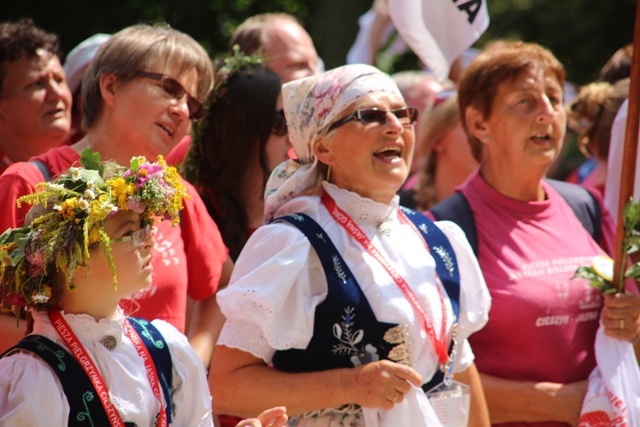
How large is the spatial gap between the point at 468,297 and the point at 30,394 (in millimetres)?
1660

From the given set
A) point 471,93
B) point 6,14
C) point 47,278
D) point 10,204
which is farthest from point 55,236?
point 6,14

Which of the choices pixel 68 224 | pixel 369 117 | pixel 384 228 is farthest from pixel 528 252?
pixel 68 224

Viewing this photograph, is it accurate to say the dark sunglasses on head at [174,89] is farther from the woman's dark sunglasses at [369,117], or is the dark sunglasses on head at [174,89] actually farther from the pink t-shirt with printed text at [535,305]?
the pink t-shirt with printed text at [535,305]

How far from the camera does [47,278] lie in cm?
294

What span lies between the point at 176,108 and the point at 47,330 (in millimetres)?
1240

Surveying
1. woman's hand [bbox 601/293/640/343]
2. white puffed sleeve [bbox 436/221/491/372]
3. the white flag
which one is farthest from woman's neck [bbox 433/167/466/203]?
white puffed sleeve [bbox 436/221/491/372]

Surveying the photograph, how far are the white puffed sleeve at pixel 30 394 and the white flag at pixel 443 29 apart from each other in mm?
2720

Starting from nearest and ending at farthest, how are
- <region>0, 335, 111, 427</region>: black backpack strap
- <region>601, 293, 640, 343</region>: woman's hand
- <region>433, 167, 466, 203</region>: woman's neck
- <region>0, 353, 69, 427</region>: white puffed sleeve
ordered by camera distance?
<region>0, 353, 69, 427</region>: white puffed sleeve < <region>0, 335, 111, 427</region>: black backpack strap < <region>601, 293, 640, 343</region>: woman's hand < <region>433, 167, 466, 203</region>: woman's neck

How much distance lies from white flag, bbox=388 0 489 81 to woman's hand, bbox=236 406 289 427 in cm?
238

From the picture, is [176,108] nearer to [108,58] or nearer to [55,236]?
[108,58]

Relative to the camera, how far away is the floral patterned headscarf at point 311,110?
357cm

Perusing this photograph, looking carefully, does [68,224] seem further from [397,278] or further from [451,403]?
[451,403]

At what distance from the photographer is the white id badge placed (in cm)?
340

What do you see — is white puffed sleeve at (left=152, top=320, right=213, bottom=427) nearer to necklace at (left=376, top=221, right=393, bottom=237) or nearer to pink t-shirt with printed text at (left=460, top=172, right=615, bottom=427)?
necklace at (left=376, top=221, right=393, bottom=237)
